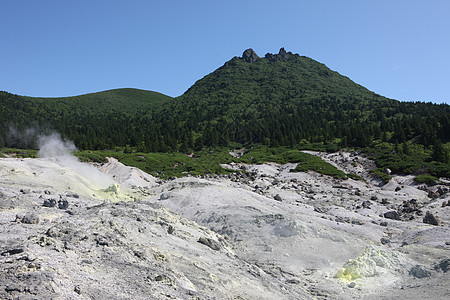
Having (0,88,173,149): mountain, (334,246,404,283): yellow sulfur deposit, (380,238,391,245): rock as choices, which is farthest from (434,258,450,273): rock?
(0,88,173,149): mountain

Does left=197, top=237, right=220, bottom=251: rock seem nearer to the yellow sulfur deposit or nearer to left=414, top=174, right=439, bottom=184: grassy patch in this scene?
the yellow sulfur deposit

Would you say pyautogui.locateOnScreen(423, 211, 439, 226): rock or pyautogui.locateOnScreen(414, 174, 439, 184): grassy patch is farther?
pyautogui.locateOnScreen(414, 174, 439, 184): grassy patch

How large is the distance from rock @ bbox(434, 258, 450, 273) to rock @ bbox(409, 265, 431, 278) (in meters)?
0.52

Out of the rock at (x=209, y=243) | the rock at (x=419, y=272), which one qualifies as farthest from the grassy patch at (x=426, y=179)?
the rock at (x=209, y=243)

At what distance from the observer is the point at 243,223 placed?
18781 mm

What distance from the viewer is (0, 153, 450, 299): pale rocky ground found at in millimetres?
7559

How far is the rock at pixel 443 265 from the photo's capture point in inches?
482

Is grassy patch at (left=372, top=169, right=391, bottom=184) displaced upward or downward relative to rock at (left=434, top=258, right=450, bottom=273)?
upward

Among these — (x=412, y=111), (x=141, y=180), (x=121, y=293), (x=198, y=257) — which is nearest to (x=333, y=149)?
(x=141, y=180)

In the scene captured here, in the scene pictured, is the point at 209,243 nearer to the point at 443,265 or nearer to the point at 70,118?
the point at 443,265

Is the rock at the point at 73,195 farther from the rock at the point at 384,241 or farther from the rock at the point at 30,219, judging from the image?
the rock at the point at 384,241

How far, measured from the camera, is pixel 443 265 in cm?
1254

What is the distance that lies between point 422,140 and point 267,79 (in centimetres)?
12473

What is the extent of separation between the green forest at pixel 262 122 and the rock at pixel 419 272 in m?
37.6
